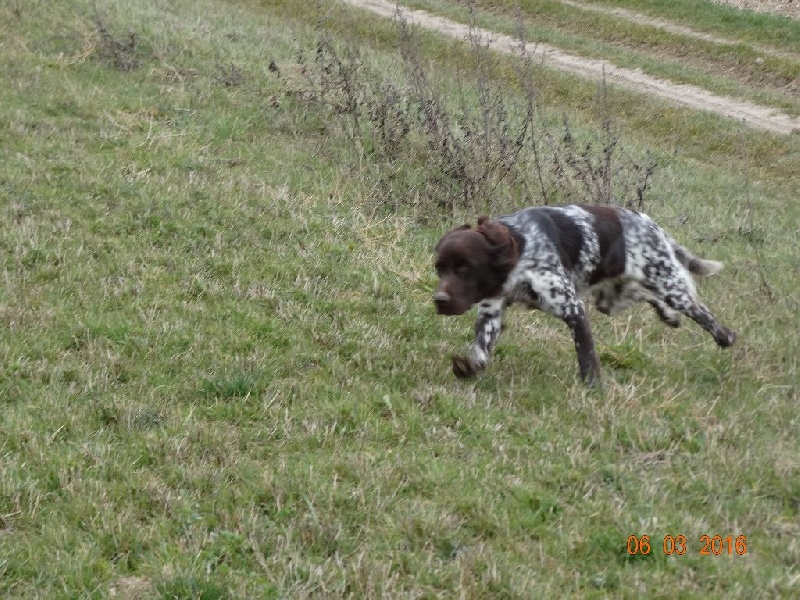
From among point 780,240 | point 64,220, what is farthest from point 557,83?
point 64,220

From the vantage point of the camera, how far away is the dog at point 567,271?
6.00 m

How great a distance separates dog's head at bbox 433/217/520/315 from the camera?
19.5 feet

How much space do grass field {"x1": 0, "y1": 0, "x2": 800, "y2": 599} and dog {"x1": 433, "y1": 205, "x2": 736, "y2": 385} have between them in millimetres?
256

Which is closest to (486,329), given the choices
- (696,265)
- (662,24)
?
(696,265)

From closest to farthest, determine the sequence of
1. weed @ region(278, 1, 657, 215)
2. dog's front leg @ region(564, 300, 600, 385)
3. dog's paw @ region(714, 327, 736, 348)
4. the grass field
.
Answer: the grass field
dog's front leg @ region(564, 300, 600, 385)
dog's paw @ region(714, 327, 736, 348)
weed @ region(278, 1, 657, 215)

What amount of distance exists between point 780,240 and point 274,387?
7.46 m

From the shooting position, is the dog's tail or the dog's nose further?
the dog's tail

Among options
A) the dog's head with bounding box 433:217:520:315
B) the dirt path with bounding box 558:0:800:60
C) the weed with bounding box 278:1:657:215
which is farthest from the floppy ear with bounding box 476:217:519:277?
the dirt path with bounding box 558:0:800:60

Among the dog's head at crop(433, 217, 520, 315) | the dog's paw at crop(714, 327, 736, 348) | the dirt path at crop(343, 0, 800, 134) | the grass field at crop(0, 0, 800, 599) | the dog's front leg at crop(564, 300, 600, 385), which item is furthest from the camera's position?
the dirt path at crop(343, 0, 800, 134)

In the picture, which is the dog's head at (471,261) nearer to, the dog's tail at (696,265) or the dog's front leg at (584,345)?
the dog's front leg at (584,345)

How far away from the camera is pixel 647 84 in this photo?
20.6m

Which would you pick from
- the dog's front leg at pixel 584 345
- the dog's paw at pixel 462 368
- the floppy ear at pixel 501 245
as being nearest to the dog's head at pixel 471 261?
the floppy ear at pixel 501 245

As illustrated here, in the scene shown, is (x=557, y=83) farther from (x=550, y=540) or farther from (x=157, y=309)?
(x=550, y=540)

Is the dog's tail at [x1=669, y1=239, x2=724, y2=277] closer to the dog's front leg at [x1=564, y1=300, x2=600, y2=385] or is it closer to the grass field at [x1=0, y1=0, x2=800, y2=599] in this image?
the grass field at [x1=0, y1=0, x2=800, y2=599]
